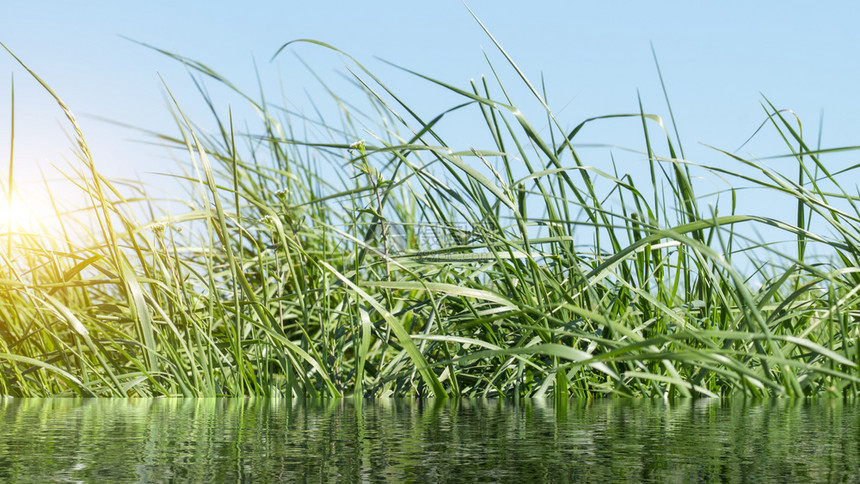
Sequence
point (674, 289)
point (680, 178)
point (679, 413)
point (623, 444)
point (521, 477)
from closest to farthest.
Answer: point (521, 477) → point (623, 444) → point (679, 413) → point (680, 178) → point (674, 289)

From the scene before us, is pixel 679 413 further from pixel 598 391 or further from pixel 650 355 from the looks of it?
pixel 598 391

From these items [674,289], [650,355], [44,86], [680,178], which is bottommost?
[650,355]

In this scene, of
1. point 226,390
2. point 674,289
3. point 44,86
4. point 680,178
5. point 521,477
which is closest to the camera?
point 521,477

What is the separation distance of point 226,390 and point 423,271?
0.56 metres

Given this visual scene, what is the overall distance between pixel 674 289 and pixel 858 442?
37.2 inches

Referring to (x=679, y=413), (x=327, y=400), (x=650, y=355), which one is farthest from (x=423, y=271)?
(x=650, y=355)

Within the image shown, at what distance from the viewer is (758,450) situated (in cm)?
54

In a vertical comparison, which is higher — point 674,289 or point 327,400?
point 674,289

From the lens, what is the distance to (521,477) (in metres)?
0.45

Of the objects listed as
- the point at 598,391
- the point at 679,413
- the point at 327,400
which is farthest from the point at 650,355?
the point at 327,400

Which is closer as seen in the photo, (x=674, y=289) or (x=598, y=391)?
(x=598, y=391)

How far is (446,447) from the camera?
58 centimetres

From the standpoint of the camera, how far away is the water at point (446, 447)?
1.51 feet

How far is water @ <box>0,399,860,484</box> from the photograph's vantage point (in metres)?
0.46
